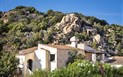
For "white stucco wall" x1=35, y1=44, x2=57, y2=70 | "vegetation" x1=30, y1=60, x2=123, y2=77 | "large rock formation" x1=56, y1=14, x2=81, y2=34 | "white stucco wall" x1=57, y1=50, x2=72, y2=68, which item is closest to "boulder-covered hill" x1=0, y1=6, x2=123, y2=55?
"large rock formation" x1=56, y1=14, x2=81, y2=34

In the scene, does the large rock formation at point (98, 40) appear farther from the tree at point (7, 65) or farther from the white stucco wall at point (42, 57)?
the tree at point (7, 65)

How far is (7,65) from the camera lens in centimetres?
3406

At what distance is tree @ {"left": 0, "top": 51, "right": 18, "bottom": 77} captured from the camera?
1304 inches

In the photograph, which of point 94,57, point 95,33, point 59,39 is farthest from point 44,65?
point 95,33

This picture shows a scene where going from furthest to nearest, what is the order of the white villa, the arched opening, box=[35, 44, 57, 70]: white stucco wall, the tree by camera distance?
the arched opening
box=[35, 44, 57, 70]: white stucco wall
the white villa
the tree

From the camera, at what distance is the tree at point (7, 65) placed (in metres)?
33.1

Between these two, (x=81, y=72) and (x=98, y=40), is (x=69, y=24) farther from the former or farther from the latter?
(x=81, y=72)

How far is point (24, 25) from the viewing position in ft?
229

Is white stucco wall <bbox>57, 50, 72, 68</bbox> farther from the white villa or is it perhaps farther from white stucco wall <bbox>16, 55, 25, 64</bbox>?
white stucco wall <bbox>16, 55, 25, 64</bbox>

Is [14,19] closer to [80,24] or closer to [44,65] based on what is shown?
[80,24]

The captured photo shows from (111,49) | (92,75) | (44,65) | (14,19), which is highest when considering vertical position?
(14,19)

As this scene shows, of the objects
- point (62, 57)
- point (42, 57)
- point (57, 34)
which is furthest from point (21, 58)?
point (57, 34)

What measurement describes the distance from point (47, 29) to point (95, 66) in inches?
1587

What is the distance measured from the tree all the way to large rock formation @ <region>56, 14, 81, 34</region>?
29007 millimetres
